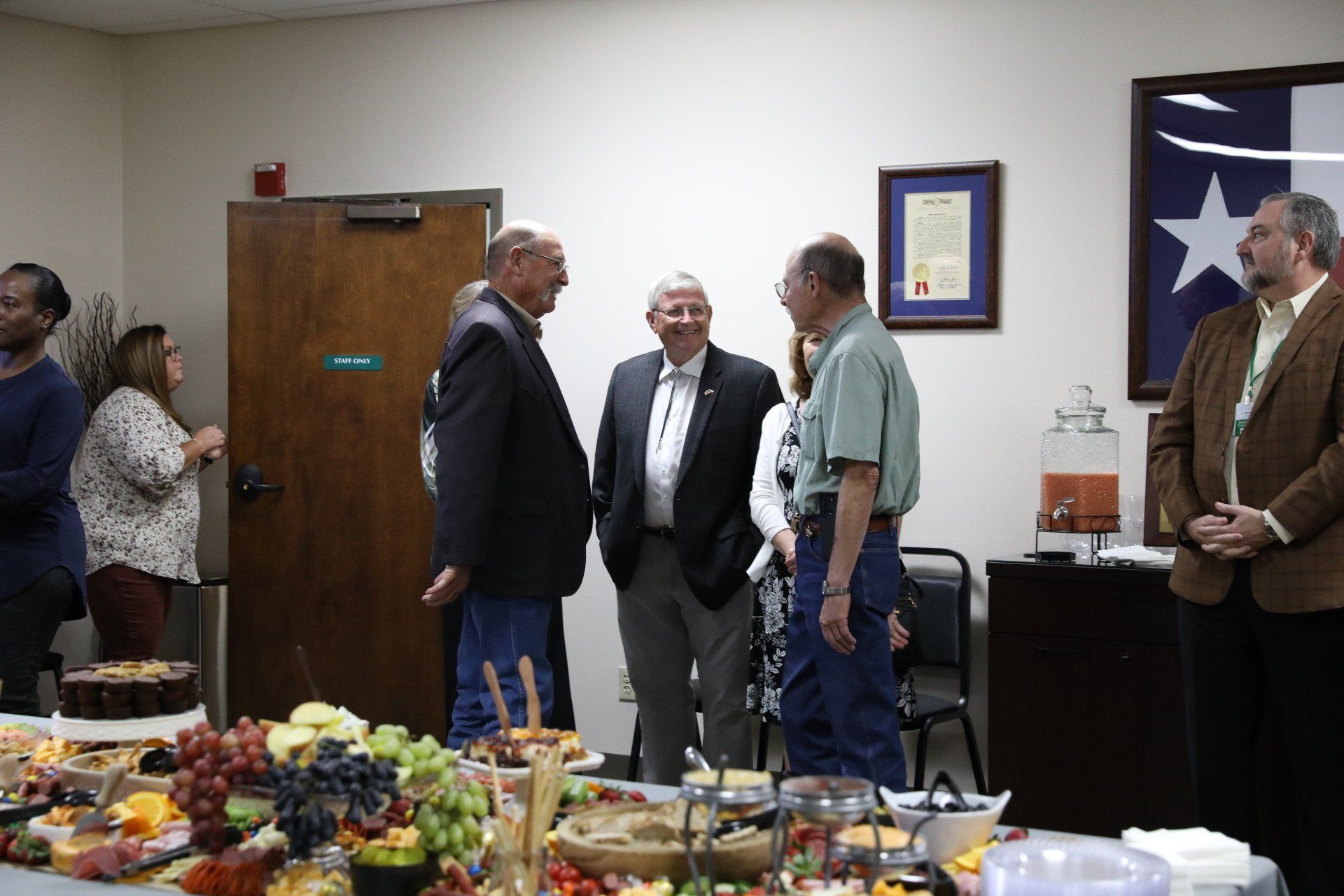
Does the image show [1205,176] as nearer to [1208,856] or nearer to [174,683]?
A: [1208,856]

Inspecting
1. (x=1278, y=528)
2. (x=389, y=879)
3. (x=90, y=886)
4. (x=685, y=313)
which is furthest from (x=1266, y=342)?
(x=90, y=886)

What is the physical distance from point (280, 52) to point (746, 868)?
4.41m

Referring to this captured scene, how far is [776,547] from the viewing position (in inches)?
139

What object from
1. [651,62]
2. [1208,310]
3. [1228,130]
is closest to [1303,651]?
[1208,310]

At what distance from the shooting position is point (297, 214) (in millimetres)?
4676

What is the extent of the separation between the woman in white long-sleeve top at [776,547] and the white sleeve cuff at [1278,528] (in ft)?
2.97

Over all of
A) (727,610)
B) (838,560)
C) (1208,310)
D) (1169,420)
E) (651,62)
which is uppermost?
(651,62)

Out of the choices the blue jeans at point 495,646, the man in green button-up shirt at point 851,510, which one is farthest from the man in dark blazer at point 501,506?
the man in green button-up shirt at point 851,510

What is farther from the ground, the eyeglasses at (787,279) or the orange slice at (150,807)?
the eyeglasses at (787,279)

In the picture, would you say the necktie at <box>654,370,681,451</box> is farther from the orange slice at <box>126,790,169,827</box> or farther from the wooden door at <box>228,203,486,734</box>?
the orange slice at <box>126,790,169,827</box>

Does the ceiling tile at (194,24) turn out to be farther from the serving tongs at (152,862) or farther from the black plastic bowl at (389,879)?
the black plastic bowl at (389,879)

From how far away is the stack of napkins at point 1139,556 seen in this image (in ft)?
11.7

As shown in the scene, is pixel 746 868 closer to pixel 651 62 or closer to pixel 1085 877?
pixel 1085 877

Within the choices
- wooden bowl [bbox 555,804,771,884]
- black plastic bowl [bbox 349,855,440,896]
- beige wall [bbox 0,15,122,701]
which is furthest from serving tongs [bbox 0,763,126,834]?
beige wall [bbox 0,15,122,701]
